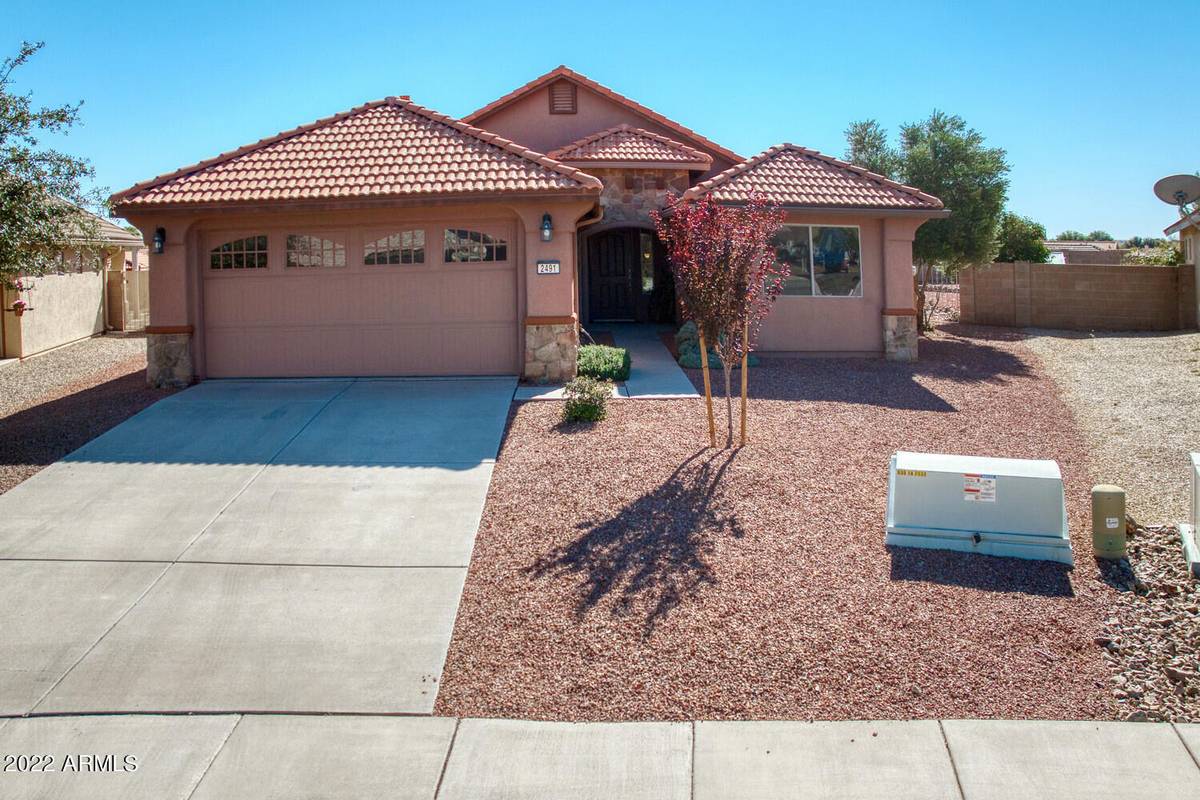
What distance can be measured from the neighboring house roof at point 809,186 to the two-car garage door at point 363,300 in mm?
3783

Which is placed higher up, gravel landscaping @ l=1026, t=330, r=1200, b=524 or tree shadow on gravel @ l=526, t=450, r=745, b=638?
gravel landscaping @ l=1026, t=330, r=1200, b=524

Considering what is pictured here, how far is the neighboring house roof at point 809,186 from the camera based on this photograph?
51.9 feet

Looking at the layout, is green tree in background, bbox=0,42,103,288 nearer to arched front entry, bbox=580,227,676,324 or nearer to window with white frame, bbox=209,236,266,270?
window with white frame, bbox=209,236,266,270

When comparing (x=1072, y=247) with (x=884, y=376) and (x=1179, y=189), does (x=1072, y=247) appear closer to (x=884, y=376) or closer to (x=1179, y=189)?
(x=1179, y=189)

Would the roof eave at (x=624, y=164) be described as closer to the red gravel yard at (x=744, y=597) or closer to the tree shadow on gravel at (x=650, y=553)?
the red gravel yard at (x=744, y=597)

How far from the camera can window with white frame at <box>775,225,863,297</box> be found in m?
16.6

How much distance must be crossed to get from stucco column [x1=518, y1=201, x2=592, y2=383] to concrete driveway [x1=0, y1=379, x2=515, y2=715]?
155 cm

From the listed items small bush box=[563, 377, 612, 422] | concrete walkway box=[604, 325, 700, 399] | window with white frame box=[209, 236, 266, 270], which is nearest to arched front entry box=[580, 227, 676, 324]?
concrete walkway box=[604, 325, 700, 399]

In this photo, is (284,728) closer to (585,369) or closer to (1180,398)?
(585,369)

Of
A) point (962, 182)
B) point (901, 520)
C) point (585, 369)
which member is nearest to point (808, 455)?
point (901, 520)

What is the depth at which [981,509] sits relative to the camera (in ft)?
25.2

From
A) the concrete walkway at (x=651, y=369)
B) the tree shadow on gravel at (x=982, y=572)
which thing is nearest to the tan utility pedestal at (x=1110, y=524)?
the tree shadow on gravel at (x=982, y=572)

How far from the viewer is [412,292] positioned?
14.0 meters

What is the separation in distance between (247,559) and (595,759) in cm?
385
